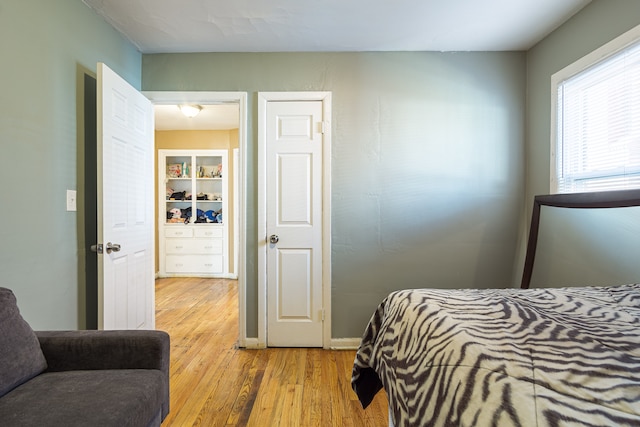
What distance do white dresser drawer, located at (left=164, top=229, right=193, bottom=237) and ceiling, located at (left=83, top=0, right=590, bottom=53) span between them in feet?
11.2

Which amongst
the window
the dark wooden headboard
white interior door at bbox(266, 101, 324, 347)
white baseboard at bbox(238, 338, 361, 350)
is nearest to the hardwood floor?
white baseboard at bbox(238, 338, 361, 350)

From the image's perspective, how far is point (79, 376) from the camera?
1.32 metres

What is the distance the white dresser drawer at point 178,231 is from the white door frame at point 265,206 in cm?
334

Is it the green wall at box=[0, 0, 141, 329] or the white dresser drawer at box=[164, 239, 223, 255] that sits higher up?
the green wall at box=[0, 0, 141, 329]

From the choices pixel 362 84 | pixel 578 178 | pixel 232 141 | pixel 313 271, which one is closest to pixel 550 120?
pixel 578 178

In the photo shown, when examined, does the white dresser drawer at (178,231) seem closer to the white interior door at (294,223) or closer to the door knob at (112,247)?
the white interior door at (294,223)

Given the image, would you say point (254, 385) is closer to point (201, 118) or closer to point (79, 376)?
point (79, 376)

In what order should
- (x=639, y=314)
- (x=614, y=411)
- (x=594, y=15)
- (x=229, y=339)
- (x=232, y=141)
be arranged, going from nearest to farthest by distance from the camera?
1. (x=614, y=411)
2. (x=639, y=314)
3. (x=594, y=15)
4. (x=229, y=339)
5. (x=232, y=141)

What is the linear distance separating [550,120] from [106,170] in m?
3.03

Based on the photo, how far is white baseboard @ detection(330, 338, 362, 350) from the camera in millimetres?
2732

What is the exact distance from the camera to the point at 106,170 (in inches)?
80.1

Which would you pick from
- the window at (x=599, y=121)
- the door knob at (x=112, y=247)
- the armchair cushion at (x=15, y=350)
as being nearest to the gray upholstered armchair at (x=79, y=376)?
the armchair cushion at (x=15, y=350)

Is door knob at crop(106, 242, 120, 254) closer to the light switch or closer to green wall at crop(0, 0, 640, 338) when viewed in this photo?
the light switch

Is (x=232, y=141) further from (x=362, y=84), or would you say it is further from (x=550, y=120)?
(x=550, y=120)
